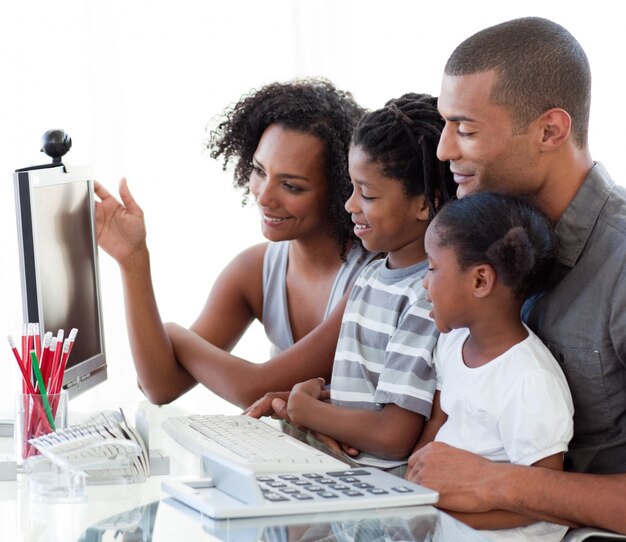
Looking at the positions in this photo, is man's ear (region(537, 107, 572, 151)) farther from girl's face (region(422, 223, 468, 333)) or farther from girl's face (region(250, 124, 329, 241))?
girl's face (region(250, 124, 329, 241))

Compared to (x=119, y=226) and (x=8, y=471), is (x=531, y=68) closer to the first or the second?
(x=119, y=226)

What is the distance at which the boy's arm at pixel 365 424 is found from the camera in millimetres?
1593

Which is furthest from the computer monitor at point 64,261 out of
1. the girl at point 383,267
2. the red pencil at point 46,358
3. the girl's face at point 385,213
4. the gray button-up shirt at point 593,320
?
the gray button-up shirt at point 593,320

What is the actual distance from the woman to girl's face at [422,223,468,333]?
456 mm

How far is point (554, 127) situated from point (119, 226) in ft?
2.61

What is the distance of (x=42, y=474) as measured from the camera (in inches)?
49.8

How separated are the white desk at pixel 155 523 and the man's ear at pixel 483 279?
379mm

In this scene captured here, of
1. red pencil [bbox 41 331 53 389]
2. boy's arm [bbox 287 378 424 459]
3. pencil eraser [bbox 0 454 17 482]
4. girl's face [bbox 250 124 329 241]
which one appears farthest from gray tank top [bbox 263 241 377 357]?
pencil eraser [bbox 0 454 17 482]

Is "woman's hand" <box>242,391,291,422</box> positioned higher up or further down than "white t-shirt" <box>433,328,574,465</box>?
further down

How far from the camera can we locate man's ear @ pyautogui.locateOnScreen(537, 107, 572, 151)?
5.00 feet

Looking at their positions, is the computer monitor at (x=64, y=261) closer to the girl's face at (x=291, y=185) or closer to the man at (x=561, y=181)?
the girl's face at (x=291, y=185)

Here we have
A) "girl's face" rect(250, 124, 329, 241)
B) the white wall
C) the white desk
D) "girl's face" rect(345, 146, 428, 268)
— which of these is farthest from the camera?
the white wall

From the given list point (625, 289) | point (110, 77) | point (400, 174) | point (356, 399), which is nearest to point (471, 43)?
point (400, 174)

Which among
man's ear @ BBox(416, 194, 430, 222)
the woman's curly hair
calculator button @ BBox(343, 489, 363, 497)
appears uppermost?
the woman's curly hair
